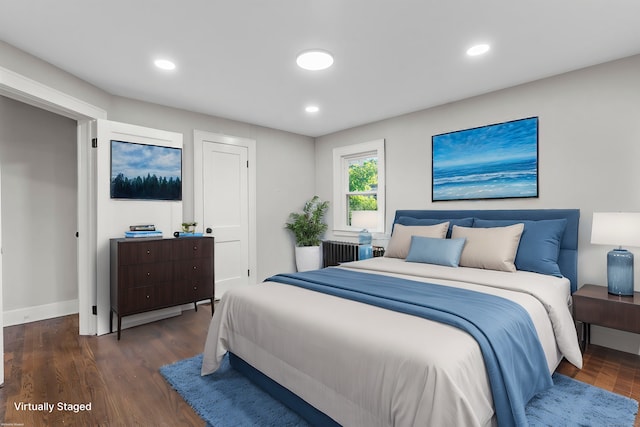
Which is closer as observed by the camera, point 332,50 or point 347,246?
point 332,50

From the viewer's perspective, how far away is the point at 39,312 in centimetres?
355

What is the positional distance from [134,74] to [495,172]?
3.65 metres

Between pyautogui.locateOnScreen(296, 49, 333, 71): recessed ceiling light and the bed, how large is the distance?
176 cm

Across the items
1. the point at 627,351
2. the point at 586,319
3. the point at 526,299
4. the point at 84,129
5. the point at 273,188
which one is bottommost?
the point at 627,351

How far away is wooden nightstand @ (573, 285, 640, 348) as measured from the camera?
231cm

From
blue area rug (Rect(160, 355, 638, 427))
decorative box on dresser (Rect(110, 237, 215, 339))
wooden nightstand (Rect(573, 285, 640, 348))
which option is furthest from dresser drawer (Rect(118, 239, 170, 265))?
wooden nightstand (Rect(573, 285, 640, 348))

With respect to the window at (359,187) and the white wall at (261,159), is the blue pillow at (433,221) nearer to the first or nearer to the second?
the window at (359,187)

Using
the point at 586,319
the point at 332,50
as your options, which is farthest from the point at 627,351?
the point at 332,50

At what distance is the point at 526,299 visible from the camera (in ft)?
6.62

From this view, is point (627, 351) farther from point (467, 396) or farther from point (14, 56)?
point (14, 56)

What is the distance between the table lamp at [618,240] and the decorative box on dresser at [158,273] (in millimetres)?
3569

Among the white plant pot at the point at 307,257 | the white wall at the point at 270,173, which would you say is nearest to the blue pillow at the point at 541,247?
the white plant pot at the point at 307,257

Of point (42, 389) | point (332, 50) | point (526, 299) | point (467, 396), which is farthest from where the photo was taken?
point (332, 50)

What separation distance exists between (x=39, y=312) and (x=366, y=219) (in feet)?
13.0
